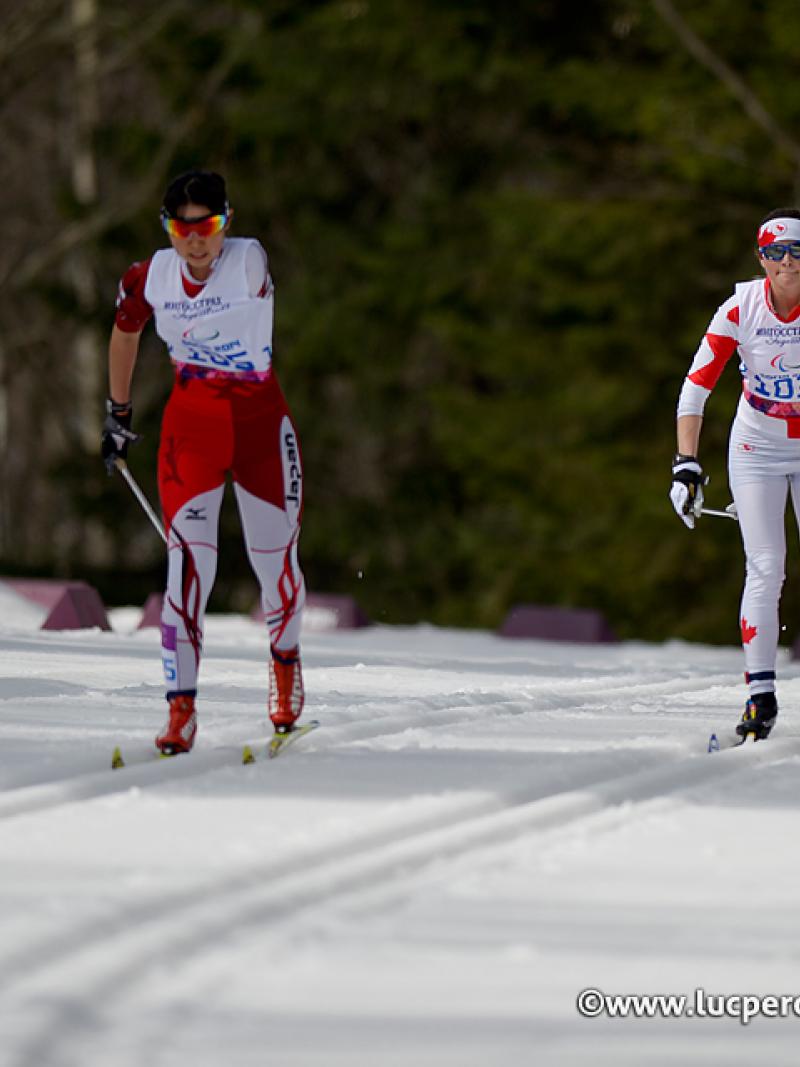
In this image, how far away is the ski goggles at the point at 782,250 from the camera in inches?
317

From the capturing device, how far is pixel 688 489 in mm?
8320

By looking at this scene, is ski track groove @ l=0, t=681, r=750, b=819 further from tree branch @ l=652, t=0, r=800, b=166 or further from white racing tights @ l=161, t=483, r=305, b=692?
tree branch @ l=652, t=0, r=800, b=166

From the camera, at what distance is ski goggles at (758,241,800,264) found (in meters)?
8.05

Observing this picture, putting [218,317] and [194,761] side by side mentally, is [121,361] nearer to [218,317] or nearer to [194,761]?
[218,317]

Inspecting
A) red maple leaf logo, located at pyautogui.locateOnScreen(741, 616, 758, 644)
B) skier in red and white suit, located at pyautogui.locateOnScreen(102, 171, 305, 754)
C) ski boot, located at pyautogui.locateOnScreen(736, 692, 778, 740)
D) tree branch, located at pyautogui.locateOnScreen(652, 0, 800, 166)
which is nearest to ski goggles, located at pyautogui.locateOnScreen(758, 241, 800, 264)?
red maple leaf logo, located at pyautogui.locateOnScreen(741, 616, 758, 644)

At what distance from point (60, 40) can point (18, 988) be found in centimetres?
2823

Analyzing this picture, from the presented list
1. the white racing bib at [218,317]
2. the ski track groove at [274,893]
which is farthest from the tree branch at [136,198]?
the ski track groove at [274,893]

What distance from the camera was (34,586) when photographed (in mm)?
14391

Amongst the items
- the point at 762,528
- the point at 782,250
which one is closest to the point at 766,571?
the point at 762,528

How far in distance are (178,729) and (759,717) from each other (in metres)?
2.30

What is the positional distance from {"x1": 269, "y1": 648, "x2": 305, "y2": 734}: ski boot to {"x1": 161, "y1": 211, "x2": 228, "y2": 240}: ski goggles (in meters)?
1.53

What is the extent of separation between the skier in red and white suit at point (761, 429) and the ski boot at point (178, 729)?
215cm

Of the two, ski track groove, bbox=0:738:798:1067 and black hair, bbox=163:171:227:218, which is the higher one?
black hair, bbox=163:171:227:218

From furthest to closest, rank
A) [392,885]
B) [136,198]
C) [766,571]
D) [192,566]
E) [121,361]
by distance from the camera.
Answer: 1. [136,198]
2. [766,571]
3. [121,361]
4. [192,566]
5. [392,885]
